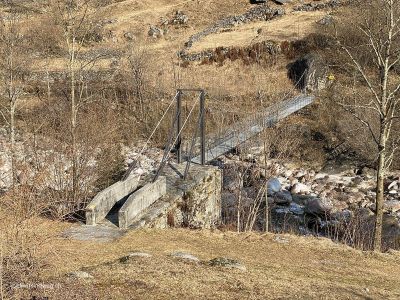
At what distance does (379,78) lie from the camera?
1709 centimetres

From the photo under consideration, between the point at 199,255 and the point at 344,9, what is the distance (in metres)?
24.4

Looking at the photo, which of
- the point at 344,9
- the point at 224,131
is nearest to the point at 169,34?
the point at 344,9

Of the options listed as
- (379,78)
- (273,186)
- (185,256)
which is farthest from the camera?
(379,78)

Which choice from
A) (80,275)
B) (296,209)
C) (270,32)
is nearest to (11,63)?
(296,209)

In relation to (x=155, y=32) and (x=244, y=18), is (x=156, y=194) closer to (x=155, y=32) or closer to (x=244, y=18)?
(x=155, y=32)

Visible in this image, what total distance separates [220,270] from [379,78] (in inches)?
533

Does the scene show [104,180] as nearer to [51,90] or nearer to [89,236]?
[89,236]

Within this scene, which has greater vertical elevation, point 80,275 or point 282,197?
point 80,275

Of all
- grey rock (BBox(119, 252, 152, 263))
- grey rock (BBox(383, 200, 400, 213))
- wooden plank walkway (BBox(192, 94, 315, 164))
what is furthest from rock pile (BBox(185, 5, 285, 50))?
grey rock (BBox(119, 252, 152, 263))

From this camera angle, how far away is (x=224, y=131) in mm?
15844

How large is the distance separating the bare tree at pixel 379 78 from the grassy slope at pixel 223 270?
1.68 meters

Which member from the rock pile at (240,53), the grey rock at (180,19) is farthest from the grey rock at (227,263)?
the grey rock at (180,19)

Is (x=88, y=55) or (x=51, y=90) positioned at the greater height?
(x=88, y=55)

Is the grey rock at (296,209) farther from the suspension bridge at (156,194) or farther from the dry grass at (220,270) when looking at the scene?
the dry grass at (220,270)
